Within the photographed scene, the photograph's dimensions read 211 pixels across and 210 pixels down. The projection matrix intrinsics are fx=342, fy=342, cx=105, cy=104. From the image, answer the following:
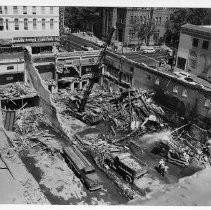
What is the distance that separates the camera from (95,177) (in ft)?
99.7

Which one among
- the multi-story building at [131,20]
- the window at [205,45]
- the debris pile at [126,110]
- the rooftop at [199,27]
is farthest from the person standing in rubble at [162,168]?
the rooftop at [199,27]

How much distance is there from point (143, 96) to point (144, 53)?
57.3 ft

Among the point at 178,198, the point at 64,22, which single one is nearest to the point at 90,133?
the point at 178,198

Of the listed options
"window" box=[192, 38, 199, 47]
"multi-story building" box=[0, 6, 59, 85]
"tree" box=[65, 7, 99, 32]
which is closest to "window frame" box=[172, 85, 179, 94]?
"window" box=[192, 38, 199, 47]

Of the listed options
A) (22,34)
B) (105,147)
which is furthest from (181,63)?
(22,34)

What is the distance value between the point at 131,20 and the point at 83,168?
26.5 m

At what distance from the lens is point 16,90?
45.5 meters

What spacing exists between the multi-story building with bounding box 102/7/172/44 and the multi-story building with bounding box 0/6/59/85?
9016 mm

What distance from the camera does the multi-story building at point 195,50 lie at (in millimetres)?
48938

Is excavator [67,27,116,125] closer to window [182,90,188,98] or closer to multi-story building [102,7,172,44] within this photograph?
multi-story building [102,7,172,44]

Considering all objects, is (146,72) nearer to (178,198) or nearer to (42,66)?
(42,66)

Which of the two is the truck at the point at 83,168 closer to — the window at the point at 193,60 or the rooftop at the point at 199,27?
the window at the point at 193,60

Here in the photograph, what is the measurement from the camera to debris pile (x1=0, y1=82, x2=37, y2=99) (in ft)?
145
